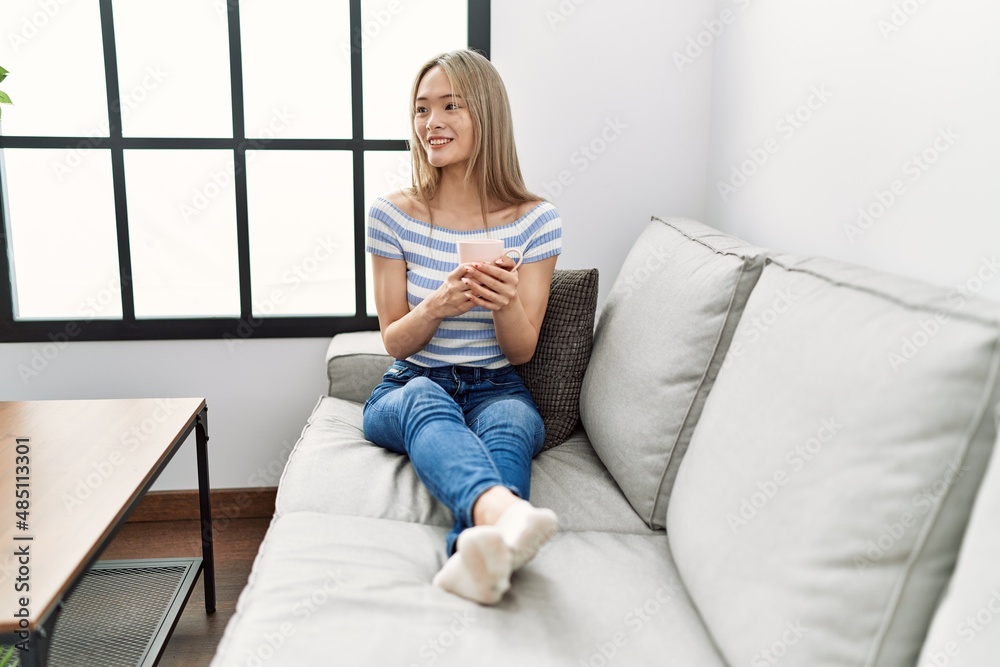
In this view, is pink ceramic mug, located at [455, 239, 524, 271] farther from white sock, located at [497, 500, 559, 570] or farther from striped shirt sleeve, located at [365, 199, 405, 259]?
white sock, located at [497, 500, 559, 570]

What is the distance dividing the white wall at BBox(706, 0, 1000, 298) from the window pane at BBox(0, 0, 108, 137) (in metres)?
1.75

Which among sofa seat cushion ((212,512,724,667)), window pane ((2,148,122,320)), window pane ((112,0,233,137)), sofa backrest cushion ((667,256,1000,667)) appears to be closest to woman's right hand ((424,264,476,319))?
sofa seat cushion ((212,512,724,667))

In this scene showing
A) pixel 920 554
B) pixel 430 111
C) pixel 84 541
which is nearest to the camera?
pixel 920 554

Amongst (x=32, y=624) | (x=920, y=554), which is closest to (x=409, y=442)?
(x=32, y=624)

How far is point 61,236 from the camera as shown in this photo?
2.17 m

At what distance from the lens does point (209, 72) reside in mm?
2275

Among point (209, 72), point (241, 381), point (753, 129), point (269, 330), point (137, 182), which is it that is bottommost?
point (241, 381)

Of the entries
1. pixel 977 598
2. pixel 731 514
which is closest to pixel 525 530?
pixel 731 514

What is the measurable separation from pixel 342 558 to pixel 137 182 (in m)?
1.51

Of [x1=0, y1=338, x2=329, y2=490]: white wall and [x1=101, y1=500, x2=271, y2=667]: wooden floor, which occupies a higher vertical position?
[x1=0, y1=338, x2=329, y2=490]: white wall

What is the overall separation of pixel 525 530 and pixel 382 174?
1.50m

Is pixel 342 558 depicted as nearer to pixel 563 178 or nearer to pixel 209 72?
pixel 563 178

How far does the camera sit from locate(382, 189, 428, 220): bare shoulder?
180cm

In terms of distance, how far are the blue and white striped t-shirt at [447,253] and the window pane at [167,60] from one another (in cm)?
72
